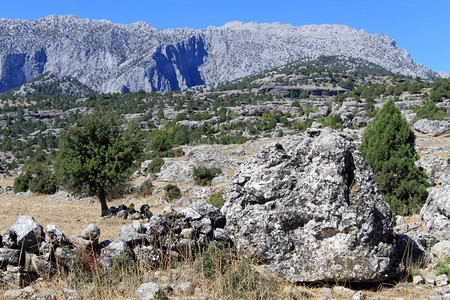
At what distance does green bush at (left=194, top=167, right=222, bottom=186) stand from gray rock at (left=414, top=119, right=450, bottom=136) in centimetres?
2466

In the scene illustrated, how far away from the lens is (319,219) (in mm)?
6246

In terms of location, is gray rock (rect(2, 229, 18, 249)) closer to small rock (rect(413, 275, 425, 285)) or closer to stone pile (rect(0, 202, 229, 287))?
stone pile (rect(0, 202, 229, 287))

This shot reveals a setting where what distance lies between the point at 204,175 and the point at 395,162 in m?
15.6

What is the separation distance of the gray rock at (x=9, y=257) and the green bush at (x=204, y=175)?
70.6ft

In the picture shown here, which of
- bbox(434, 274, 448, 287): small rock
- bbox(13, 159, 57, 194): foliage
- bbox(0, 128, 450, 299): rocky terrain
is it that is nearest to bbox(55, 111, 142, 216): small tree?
bbox(0, 128, 450, 299): rocky terrain

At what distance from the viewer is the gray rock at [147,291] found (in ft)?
16.8

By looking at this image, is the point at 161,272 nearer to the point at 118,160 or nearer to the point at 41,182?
the point at 118,160

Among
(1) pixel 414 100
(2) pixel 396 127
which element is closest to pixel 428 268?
(2) pixel 396 127

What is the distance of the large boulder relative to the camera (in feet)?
19.7

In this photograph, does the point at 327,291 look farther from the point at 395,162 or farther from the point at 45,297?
the point at 395,162

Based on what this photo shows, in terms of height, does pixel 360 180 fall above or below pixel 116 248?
above

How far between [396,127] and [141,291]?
49.5ft

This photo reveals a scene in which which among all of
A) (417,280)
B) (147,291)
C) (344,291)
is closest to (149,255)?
(147,291)

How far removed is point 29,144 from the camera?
8500cm
